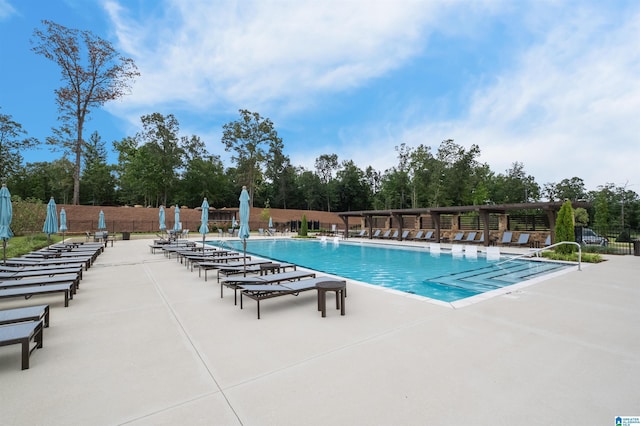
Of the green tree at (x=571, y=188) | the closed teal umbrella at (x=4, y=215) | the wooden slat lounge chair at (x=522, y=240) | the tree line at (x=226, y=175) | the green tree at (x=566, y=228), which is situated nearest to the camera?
the closed teal umbrella at (x=4, y=215)

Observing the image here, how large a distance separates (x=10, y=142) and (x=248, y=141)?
2342 cm

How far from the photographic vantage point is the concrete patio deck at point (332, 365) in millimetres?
2012

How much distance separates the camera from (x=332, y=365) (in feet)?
8.79

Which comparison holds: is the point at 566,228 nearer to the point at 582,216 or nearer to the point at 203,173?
the point at 582,216

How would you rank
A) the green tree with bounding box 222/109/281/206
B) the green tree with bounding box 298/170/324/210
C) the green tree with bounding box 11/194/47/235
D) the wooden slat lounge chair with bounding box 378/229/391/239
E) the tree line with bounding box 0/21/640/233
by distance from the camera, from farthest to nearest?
the green tree with bounding box 298/170/324/210 → the green tree with bounding box 222/109/281/206 → the tree line with bounding box 0/21/640/233 → the wooden slat lounge chair with bounding box 378/229/391/239 → the green tree with bounding box 11/194/47/235

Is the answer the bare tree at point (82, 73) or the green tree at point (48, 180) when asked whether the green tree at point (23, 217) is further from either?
the green tree at point (48, 180)

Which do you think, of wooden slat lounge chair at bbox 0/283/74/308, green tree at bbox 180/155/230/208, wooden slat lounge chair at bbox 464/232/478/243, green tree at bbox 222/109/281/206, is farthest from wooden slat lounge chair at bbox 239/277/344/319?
green tree at bbox 180/155/230/208

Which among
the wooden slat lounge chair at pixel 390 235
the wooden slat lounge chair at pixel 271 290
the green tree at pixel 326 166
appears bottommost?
the wooden slat lounge chair at pixel 390 235

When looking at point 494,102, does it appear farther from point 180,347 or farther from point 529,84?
point 180,347

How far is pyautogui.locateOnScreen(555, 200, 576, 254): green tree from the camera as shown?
10.3m

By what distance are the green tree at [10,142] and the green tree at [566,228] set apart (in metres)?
42.9

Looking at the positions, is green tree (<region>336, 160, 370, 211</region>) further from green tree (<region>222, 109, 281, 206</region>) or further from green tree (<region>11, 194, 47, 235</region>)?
green tree (<region>11, 194, 47, 235</region>)

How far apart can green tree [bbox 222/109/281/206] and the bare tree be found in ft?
46.3

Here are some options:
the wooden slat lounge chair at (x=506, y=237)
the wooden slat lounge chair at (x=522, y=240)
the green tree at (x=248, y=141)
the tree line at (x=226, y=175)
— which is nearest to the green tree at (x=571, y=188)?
the tree line at (x=226, y=175)
